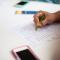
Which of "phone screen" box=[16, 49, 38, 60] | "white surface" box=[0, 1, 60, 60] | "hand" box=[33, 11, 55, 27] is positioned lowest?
"phone screen" box=[16, 49, 38, 60]

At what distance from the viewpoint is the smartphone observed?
0.60 meters

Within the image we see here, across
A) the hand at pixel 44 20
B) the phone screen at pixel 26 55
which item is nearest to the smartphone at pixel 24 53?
the phone screen at pixel 26 55

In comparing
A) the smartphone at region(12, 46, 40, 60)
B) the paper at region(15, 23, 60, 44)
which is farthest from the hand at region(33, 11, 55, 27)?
the smartphone at region(12, 46, 40, 60)

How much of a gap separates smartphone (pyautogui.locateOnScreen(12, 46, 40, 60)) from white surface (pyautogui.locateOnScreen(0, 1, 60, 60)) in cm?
2

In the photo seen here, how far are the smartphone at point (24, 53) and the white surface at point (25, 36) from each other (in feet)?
0.06

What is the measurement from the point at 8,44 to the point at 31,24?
0.22 meters

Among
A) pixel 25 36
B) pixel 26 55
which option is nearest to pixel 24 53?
pixel 26 55

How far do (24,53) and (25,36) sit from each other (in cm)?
14

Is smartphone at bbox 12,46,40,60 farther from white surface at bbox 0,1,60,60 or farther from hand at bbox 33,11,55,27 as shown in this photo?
hand at bbox 33,11,55,27

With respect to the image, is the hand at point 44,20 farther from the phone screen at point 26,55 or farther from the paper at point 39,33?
the phone screen at point 26,55

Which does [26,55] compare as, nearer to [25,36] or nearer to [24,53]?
[24,53]

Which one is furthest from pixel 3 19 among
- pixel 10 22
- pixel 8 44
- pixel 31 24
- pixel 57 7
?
pixel 57 7

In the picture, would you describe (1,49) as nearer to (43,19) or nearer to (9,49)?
(9,49)

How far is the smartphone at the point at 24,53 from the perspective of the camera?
60 centimetres
